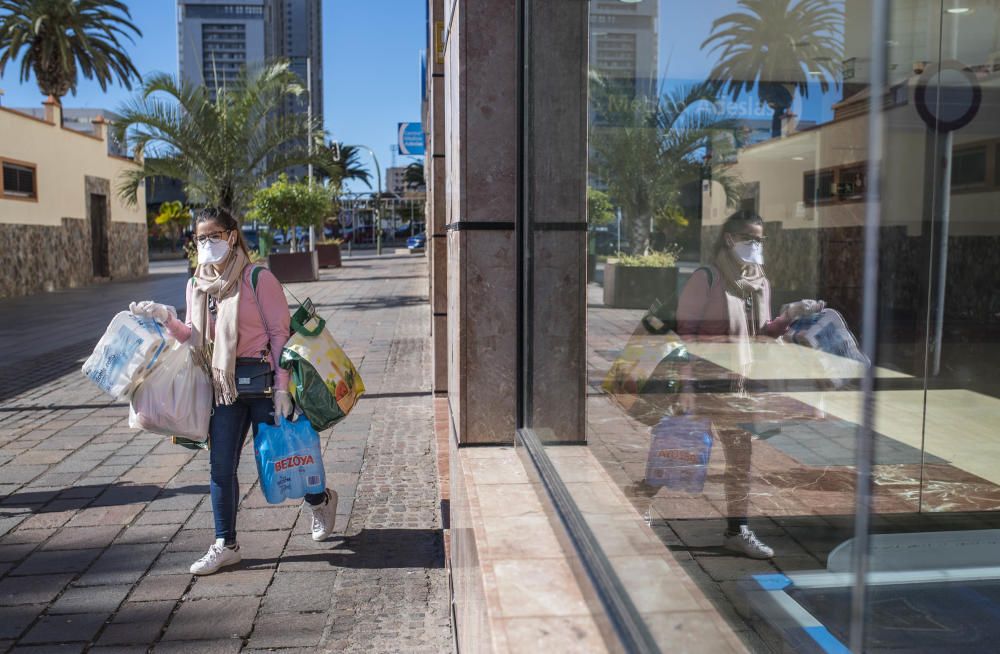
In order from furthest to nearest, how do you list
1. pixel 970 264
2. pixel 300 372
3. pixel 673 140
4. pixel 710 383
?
pixel 970 264, pixel 710 383, pixel 300 372, pixel 673 140

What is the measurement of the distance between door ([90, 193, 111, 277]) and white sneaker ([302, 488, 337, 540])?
26859mm

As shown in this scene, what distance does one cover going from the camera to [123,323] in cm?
441

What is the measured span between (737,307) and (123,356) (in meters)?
2.81

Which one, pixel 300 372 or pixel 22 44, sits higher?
pixel 22 44

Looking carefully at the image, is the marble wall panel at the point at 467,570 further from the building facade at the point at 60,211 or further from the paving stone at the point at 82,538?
the building facade at the point at 60,211

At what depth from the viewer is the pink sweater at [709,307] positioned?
3.82 meters

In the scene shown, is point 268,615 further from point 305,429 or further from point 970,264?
point 970,264

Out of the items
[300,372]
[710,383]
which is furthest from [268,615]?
[710,383]

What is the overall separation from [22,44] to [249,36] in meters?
154

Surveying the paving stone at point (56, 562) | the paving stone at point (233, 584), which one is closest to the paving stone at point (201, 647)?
the paving stone at point (233, 584)

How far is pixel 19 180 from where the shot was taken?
2314 centimetres

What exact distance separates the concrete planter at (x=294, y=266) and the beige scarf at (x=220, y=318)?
22119mm

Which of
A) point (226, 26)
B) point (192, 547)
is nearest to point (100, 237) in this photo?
point (192, 547)

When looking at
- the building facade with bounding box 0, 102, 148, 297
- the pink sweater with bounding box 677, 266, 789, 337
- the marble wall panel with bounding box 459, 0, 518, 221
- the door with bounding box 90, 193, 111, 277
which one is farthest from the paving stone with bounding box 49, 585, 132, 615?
the door with bounding box 90, 193, 111, 277
